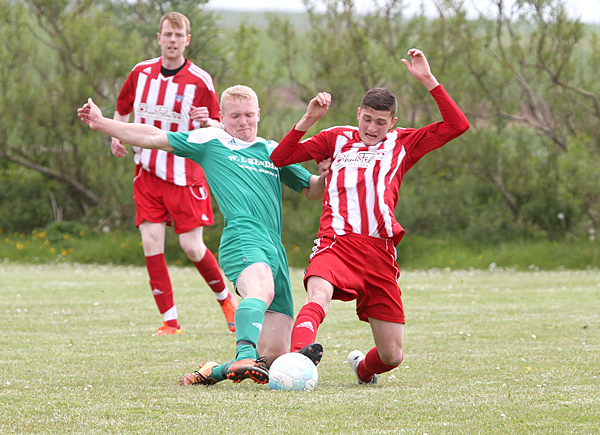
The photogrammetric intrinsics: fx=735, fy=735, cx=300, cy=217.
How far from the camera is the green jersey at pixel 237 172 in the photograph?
4250mm

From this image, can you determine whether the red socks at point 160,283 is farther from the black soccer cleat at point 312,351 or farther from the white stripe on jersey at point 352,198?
the black soccer cleat at point 312,351

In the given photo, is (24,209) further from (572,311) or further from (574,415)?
(574,415)

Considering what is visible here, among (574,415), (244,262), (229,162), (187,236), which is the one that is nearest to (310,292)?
(244,262)

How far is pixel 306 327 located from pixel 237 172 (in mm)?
1139

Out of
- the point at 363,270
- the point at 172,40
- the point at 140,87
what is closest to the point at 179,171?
the point at 140,87

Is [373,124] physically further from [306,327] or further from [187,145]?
[306,327]

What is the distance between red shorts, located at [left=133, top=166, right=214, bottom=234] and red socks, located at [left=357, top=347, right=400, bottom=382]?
258cm

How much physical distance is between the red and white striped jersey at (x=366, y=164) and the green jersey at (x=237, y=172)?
5.4 inches

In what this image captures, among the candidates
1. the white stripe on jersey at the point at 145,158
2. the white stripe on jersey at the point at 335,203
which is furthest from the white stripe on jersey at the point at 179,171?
the white stripe on jersey at the point at 335,203

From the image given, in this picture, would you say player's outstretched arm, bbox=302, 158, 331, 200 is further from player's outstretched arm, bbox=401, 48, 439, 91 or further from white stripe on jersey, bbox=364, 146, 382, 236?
player's outstretched arm, bbox=401, 48, 439, 91

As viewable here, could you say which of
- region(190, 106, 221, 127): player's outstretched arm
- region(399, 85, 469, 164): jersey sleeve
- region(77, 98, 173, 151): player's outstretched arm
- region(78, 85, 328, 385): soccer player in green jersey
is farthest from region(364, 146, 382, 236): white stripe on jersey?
region(190, 106, 221, 127): player's outstretched arm

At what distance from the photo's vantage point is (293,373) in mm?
3568

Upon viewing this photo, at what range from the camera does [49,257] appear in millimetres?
15547

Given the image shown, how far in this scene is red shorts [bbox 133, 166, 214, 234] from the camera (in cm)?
632
